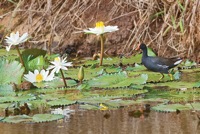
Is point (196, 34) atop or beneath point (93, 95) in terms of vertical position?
atop

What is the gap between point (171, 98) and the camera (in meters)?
4.34

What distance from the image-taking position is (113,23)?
21.9 feet

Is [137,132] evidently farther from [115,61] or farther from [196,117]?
[115,61]

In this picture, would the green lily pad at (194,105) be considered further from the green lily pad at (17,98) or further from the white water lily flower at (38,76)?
the white water lily flower at (38,76)

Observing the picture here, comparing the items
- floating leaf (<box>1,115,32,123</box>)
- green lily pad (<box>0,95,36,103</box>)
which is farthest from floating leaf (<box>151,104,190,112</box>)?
green lily pad (<box>0,95,36,103</box>)

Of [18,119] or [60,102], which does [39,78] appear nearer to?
[60,102]

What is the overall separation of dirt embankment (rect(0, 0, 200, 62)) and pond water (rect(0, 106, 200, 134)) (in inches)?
79.8

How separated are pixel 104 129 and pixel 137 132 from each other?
0.62 feet

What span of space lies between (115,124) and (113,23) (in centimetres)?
302

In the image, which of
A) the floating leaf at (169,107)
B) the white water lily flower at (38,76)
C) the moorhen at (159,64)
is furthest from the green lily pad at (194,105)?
the white water lily flower at (38,76)

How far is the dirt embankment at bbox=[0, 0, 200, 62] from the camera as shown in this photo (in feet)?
19.9

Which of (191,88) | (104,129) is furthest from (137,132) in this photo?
(191,88)

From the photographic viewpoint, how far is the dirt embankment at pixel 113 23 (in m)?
6.07

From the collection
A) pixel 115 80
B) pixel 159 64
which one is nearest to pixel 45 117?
pixel 115 80
